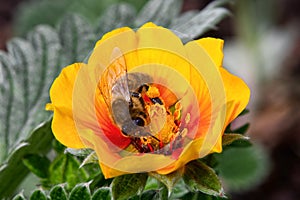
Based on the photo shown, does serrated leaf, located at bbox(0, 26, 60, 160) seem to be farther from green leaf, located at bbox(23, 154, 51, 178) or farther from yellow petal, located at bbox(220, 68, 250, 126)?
yellow petal, located at bbox(220, 68, 250, 126)

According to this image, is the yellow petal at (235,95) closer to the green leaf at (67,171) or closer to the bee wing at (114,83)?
the bee wing at (114,83)

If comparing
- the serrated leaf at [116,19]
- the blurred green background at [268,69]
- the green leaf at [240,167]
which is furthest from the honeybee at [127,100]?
the blurred green background at [268,69]

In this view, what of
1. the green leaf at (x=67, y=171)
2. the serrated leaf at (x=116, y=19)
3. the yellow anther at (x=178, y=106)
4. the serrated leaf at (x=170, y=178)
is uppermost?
the yellow anther at (x=178, y=106)

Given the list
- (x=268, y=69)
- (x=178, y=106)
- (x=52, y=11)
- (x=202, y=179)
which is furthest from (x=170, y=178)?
(x=268, y=69)

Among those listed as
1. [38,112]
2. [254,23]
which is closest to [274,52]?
[254,23]

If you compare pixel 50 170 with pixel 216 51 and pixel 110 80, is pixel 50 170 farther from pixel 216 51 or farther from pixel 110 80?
pixel 216 51

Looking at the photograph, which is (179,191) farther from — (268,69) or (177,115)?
(268,69)
